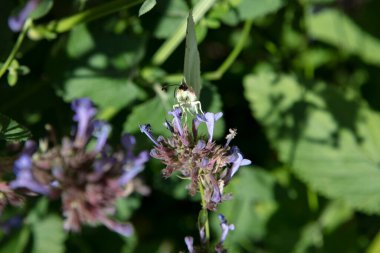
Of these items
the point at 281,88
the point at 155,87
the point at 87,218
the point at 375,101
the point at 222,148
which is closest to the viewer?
the point at 222,148

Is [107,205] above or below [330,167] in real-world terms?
above

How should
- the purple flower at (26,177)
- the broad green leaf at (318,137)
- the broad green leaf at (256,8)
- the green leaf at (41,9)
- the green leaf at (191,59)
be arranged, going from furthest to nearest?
the broad green leaf at (318,137)
the broad green leaf at (256,8)
the green leaf at (41,9)
the purple flower at (26,177)
the green leaf at (191,59)

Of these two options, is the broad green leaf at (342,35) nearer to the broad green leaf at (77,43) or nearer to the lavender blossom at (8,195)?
the broad green leaf at (77,43)

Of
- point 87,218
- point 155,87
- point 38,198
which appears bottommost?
point 87,218

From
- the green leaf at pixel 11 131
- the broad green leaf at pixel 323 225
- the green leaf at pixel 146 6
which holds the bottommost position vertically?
the broad green leaf at pixel 323 225

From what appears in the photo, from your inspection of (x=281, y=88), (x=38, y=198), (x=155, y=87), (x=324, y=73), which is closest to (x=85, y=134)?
(x=155, y=87)

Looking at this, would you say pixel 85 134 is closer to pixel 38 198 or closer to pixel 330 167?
pixel 38 198

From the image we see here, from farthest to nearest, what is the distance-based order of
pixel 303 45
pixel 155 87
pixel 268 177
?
pixel 303 45, pixel 268 177, pixel 155 87

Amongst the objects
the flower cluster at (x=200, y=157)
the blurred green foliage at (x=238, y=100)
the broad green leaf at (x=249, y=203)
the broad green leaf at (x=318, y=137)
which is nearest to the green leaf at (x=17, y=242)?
the blurred green foliage at (x=238, y=100)
